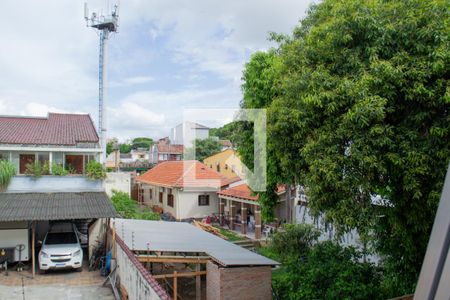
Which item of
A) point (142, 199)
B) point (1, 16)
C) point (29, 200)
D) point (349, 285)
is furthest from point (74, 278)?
point (142, 199)

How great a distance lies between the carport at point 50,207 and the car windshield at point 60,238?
0.72 meters

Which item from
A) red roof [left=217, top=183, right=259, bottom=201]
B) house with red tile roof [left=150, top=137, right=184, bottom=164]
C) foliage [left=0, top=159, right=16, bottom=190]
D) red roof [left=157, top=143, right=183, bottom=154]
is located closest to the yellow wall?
red roof [left=217, top=183, right=259, bottom=201]

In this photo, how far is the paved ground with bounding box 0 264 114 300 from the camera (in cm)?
1045

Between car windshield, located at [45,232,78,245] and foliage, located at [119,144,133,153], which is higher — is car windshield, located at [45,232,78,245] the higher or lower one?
the lower one

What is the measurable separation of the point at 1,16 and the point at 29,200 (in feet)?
23.6

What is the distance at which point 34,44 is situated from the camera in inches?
643

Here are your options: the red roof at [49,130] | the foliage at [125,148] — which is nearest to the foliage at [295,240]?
the red roof at [49,130]

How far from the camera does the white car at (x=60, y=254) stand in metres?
12.3

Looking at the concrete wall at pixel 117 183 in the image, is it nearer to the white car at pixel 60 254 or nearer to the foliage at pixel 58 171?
the foliage at pixel 58 171

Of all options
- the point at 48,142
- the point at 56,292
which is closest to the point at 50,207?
the point at 56,292

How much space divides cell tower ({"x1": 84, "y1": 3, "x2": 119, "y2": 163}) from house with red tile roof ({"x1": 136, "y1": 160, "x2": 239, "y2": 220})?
652cm

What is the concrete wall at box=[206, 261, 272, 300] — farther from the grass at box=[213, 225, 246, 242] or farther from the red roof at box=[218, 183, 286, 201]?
the red roof at box=[218, 183, 286, 201]

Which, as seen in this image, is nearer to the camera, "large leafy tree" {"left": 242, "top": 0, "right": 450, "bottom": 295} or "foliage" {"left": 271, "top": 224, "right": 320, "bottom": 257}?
"large leafy tree" {"left": 242, "top": 0, "right": 450, "bottom": 295}

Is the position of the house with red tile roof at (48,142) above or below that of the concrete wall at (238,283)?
above
